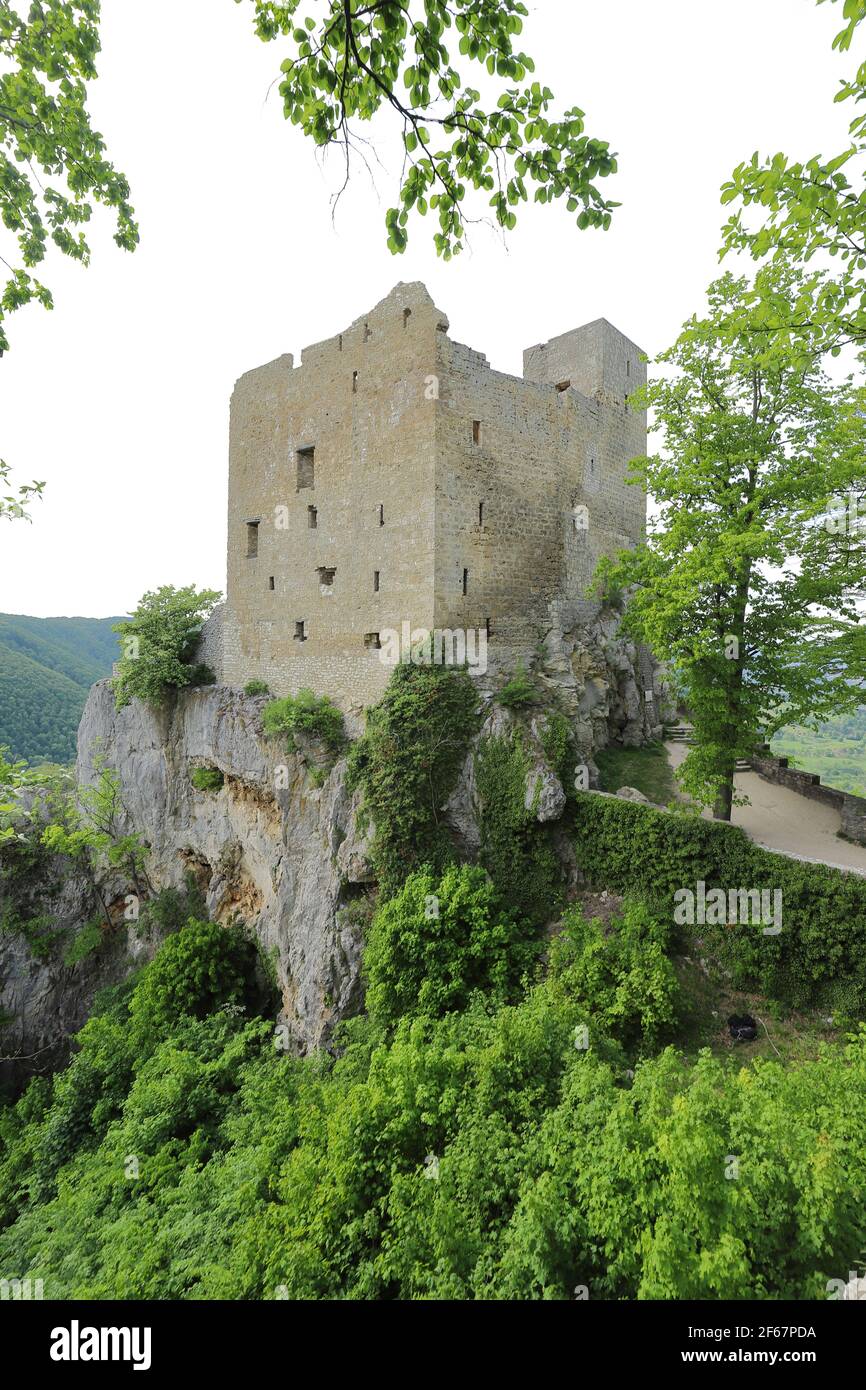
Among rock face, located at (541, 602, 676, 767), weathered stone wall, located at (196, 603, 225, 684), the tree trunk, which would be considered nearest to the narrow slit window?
weathered stone wall, located at (196, 603, 225, 684)

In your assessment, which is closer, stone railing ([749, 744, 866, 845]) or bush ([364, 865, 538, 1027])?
bush ([364, 865, 538, 1027])

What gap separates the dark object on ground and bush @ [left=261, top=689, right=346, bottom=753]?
1051 centimetres

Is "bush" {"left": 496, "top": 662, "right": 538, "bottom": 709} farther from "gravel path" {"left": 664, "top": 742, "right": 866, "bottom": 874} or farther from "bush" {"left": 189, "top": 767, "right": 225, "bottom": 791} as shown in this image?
"bush" {"left": 189, "top": 767, "right": 225, "bottom": 791}

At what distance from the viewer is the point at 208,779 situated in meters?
18.8

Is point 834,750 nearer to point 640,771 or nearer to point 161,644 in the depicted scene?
point 640,771

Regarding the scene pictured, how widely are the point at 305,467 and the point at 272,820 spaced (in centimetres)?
1131

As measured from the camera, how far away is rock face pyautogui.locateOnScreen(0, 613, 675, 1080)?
13.7 metres

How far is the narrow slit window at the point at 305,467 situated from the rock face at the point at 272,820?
716 cm

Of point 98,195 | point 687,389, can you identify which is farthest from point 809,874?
point 98,195

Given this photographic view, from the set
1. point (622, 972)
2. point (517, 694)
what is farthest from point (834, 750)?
point (622, 972)

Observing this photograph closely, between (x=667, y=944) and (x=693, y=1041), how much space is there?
1.75m

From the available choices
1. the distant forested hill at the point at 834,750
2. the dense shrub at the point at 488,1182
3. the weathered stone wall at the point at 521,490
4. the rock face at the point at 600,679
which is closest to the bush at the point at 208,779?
the dense shrub at the point at 488,1182

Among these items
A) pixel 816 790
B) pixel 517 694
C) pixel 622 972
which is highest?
pixel 517 694

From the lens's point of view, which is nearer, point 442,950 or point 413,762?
point 442,950
